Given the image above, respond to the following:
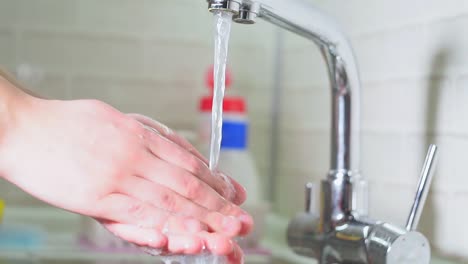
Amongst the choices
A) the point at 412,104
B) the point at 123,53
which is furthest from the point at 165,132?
the point at 123,53

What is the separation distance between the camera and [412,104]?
0.88 m

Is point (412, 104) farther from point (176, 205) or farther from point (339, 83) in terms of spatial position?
point (176, 205)

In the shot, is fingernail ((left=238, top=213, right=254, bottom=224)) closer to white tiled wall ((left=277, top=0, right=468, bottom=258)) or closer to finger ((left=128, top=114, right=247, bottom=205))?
finger ((left=128, top=114, right=247, bottom=205))

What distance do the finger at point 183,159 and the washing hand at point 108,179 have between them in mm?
11

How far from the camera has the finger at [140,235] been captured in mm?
560

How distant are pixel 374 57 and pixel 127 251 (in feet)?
1.33

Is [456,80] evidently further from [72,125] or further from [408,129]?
[72,125]

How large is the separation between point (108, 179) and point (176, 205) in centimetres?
5

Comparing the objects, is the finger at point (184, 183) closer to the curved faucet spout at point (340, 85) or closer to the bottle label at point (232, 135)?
the curved faucet spout at point (340, 85)

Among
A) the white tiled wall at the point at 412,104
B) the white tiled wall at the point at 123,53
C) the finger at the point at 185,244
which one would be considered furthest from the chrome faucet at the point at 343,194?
the white tiled wall at the point at 123,53

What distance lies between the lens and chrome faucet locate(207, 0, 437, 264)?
0.69 m

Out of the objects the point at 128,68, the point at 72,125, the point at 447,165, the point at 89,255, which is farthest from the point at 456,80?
the point at 128,68

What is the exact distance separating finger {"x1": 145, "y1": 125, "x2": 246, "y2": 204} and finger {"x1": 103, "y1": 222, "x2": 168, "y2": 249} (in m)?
0.06

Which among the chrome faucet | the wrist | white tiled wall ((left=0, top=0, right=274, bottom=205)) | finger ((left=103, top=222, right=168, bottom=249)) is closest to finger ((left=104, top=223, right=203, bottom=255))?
finger ((left=103, top=222, right=168, bottom=249))
